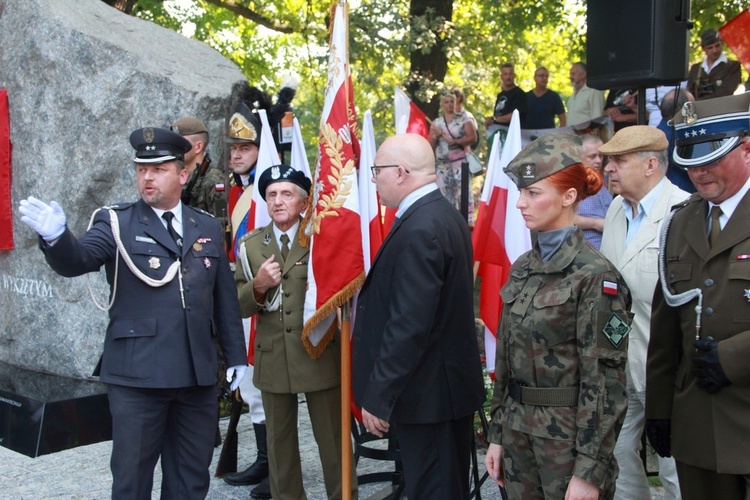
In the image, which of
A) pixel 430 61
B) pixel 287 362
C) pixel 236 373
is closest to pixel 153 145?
pixel 236 373

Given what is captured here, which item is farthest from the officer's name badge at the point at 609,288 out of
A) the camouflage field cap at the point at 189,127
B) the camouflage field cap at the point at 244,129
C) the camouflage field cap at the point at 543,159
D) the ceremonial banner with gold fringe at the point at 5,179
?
the ceremonial banner with gold fringe at the point at 5,179

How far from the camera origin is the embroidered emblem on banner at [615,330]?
287 centimetres

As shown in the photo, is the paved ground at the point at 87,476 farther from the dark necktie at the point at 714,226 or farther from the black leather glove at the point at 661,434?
the dark necktie at the point at 714,226

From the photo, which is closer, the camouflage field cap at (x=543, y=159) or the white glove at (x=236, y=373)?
the camouflage field cap at (x=543, y=159)

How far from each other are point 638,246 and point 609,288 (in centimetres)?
126

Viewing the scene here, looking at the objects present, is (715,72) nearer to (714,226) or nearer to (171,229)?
(714,226)

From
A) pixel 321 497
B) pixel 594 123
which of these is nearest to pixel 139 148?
pixel 321 497

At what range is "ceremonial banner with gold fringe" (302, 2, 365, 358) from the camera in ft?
14.7

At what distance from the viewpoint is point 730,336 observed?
2883 mm

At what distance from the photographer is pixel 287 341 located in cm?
459

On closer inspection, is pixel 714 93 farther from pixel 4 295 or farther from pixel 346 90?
pixel 4 295

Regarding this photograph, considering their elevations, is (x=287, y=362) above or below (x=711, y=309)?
below

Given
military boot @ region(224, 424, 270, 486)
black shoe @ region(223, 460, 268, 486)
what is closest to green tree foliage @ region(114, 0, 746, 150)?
military boot @ region(224, 424, 270, 486)

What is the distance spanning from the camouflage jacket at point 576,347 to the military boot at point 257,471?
260 cm
